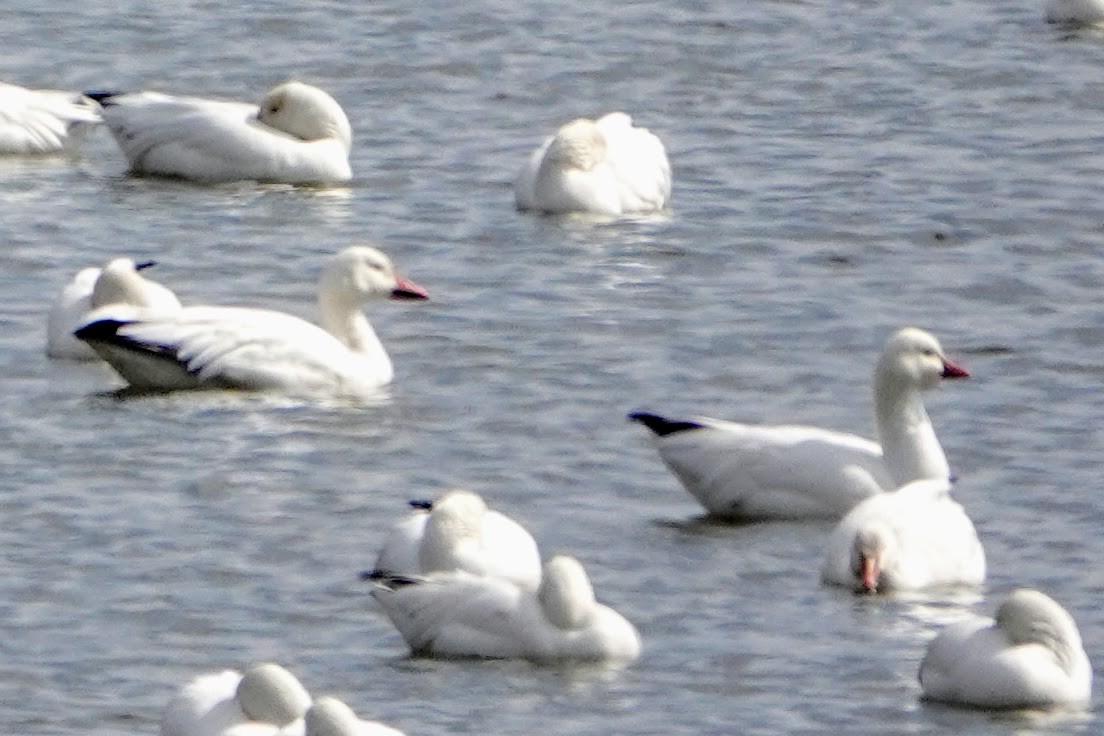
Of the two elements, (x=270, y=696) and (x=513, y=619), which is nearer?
(x=270, y=696)

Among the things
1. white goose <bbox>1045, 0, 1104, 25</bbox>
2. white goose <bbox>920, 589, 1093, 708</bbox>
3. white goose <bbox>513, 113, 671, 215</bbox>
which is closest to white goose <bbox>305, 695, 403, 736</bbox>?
white goose <bbox>920, 589, 1093, 708</bbox>

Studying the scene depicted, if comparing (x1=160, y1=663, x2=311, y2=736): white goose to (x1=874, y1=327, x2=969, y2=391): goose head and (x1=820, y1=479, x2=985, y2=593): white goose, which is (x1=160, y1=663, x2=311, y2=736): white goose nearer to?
(x1=820, y1=479, x2=985, y2=593): white goose

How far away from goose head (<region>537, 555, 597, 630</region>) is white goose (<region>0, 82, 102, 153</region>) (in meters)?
9.23

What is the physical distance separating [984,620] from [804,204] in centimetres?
739

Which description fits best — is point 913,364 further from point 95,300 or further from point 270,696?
point 270,696

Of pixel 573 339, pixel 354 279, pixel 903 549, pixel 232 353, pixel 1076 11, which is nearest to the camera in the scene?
pixel 903 549

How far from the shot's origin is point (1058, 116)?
19.8 m

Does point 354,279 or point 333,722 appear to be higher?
point 333,722

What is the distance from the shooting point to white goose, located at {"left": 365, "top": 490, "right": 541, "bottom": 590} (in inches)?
415

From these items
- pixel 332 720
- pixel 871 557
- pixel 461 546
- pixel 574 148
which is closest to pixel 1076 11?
pixel 574 148

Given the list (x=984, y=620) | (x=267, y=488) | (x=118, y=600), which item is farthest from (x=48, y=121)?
(x=984, y=620)

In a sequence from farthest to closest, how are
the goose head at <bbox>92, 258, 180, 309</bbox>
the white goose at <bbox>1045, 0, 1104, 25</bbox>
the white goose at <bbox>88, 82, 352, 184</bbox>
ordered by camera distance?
the white goose at <bbox>1045, 0, 1104, 25</bbox> → the white goose at <bbox>88, 82, 352, 184</bbox> → the goose head at <bbox>92, 258, 180, 309</bbox>

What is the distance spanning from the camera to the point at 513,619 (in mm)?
10148

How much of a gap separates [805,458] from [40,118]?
Result: 780 cm
